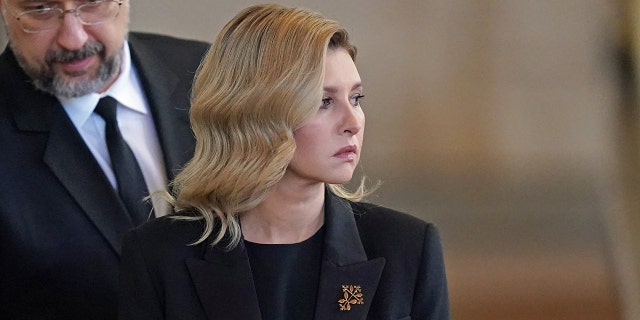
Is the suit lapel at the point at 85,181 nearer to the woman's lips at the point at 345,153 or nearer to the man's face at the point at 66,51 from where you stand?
the man's face at the point at 66,51

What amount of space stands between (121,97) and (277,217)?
669 mm

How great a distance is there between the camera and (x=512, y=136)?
17.6 ft

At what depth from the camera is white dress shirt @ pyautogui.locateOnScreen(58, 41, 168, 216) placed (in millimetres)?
2611

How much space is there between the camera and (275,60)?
211 centimetres

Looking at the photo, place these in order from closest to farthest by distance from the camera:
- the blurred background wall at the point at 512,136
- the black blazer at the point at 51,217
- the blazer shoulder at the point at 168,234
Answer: the blazer shoulder at the point at 168,234 → the black blazer at the point at 51,217 → the blurred background wall at the point at 512,136

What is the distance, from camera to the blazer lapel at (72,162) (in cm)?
253

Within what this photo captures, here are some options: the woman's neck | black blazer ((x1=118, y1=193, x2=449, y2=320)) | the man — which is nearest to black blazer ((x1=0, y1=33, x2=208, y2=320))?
the man

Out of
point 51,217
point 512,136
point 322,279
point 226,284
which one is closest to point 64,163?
point 51,217

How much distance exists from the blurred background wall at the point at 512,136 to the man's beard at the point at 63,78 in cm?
260

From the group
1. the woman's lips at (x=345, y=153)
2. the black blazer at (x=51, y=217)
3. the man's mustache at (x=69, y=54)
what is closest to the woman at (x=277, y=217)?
the woman's lips at (x=345, y=153)

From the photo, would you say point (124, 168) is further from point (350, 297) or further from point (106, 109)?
point (350, 297)

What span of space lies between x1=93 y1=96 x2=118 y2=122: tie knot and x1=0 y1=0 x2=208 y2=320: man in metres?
0.01

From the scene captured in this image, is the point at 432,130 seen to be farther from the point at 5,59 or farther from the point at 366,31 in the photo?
the point at 5,59

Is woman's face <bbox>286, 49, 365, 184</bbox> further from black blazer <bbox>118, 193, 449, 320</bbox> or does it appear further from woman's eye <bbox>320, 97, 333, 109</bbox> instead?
black blazer <bbox>118, 193, 449, 320</bbox>
